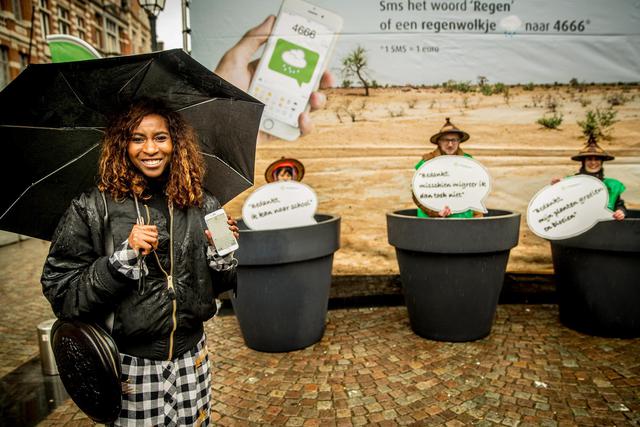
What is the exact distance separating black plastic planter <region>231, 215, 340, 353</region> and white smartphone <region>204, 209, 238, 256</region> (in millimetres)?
1590

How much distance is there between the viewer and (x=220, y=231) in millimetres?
1373

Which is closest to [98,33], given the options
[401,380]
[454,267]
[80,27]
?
[80,27]

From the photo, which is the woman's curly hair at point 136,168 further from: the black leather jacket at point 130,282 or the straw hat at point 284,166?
the straw hat at point 284,166

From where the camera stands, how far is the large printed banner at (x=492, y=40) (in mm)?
4246

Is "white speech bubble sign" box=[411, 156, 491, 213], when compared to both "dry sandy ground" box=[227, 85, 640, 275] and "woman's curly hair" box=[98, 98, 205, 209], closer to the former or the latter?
"dry sandy ground" box=[227, 85, 640, 275]

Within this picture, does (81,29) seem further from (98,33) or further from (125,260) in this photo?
(125,260)

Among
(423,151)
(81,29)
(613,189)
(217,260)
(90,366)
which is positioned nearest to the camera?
(90,366)

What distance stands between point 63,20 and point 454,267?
Answer: 22.2 metres

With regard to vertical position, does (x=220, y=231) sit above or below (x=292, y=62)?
below

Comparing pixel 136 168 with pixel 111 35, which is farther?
pixel 111 35

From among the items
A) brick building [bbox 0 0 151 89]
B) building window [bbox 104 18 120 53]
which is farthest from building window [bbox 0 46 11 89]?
building window [bbox 104 18 120 53]

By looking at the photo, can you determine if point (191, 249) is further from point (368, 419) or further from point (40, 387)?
point (40, 387)

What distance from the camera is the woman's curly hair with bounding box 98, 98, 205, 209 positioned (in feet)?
4.50

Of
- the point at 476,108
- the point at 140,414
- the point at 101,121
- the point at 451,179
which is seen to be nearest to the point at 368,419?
the point at 140,414
